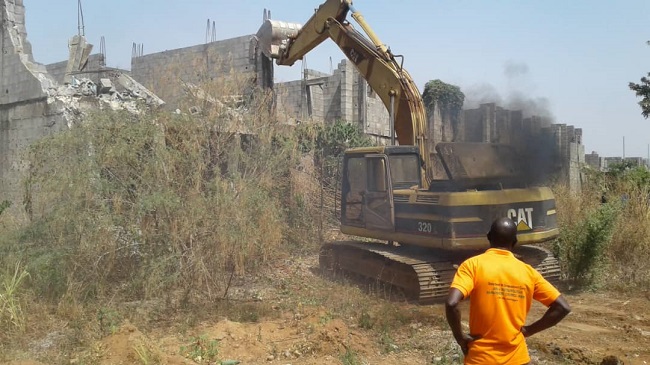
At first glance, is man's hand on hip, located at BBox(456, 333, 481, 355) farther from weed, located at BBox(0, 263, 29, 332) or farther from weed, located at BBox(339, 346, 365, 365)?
weed, located at BBox(0, 263, 29, 332)

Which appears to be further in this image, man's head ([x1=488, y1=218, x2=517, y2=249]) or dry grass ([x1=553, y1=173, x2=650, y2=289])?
dry grass ([x1=553, y1=173, x2=650, y2=289])

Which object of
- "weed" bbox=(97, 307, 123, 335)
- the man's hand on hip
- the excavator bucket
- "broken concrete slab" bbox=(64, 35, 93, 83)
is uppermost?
"broken concrete slab" bbox=(64, 35, 93, 83)

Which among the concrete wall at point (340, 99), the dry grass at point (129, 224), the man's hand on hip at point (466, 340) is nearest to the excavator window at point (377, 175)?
the dry grass at point (129, 224)

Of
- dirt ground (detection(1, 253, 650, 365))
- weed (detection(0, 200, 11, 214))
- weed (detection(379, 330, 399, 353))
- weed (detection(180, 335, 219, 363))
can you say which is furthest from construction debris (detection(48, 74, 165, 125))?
weed (detection(379, 330, 399, 353))

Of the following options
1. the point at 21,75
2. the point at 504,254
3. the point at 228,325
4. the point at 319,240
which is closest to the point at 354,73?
the point at 319,240

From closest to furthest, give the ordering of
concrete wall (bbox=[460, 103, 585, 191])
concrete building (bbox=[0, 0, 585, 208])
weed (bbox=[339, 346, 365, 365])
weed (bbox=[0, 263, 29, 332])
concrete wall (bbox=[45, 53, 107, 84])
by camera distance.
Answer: weed (bbox=[339, 346, 365, 365]) → weed (bbox=[0, 263, 29, 332]) → concrete wall (bbox=[460, 103, 585, 191]) → concrete building (bbox=[0, 0, 585, 208]) → concrete wall (bbox=[45, 53, 107, 84])

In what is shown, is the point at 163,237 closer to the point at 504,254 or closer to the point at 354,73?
the point at 504,254

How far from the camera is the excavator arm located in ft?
31.6

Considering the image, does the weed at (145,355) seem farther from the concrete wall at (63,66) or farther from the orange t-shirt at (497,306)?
the concrete wall at (63,66)

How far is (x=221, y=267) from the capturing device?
7.98m

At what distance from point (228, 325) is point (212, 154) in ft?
11.5

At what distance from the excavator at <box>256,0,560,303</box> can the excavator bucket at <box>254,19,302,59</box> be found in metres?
2.98

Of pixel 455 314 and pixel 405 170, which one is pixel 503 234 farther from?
pixel 405 170

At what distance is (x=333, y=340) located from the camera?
5.99m
